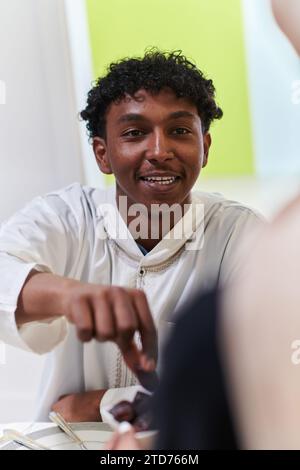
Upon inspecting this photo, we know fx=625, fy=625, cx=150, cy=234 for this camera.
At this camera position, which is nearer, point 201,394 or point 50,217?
point 201,394

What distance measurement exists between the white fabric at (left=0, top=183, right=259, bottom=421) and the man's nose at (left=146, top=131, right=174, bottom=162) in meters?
0.09

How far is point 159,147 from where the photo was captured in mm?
893

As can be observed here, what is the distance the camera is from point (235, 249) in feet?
2.96

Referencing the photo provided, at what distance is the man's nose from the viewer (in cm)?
89

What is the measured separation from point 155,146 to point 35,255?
0.23 meters

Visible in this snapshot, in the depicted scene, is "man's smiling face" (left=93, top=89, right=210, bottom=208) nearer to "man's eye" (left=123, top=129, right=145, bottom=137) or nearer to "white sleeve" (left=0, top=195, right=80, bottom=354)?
"man's eye" (left=123, top=129, right=145, bottom=137)

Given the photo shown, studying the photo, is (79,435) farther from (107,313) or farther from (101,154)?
(101,154)

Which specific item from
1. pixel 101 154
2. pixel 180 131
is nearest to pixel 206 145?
pixel 180 131

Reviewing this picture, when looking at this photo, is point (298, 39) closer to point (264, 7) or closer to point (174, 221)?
point (264, 7)

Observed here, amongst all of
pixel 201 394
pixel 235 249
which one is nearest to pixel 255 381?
pixel 201 394

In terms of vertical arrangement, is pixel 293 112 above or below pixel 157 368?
above

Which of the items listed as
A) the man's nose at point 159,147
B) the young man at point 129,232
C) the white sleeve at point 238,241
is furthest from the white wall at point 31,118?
the white sleeve at point 238,241

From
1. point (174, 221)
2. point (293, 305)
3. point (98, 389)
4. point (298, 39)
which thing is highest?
point (298, 39)

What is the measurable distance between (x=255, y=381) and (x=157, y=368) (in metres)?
0.13
